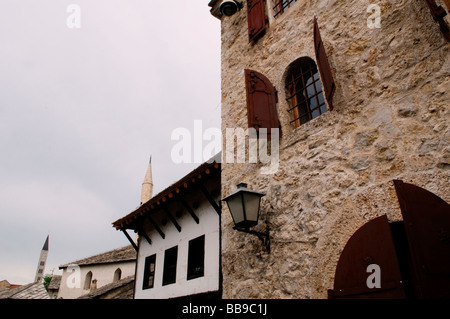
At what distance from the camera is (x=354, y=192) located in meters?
3.18

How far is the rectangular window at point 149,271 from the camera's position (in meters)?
9.29

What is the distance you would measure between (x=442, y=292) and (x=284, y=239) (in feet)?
5.66

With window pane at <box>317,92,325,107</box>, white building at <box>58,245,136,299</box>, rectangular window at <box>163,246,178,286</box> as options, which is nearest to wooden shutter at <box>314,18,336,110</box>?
window pane at <box>317,92,325,107</box>

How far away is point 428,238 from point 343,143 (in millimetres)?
1401

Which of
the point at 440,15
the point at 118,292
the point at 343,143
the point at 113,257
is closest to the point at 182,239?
the point at 343,143

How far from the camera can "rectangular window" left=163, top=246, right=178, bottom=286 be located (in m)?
8.17

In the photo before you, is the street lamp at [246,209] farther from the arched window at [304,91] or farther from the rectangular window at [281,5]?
the rectangular window at [281,5]

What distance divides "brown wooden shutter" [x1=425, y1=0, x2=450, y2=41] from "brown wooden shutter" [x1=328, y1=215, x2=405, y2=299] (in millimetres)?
1904

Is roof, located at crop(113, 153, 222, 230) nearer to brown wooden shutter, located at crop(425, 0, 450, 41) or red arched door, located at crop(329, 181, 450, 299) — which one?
red arched door, located at crop(329, 181, 450, 299)

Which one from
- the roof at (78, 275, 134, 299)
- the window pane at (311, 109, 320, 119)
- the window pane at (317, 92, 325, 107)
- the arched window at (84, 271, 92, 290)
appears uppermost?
the window pane at (317, 92, 325, 107)

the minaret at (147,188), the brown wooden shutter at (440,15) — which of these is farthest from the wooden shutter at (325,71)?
the minaret at (147,188)

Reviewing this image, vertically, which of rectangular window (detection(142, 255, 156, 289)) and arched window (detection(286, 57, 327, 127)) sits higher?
arched window (detection(286, 57, 327, 127))

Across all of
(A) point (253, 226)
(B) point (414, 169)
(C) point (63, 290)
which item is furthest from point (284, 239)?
(C) point (63, 290)
